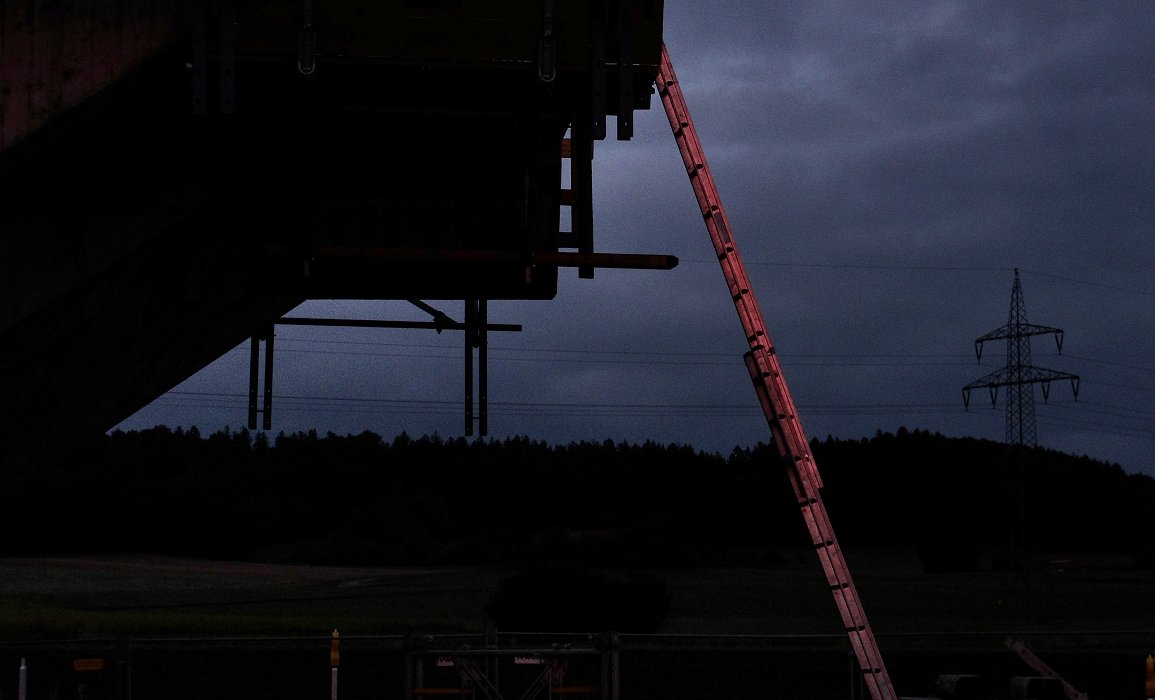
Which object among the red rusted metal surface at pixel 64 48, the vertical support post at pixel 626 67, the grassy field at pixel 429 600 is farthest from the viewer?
the grassy field at pixel 429 600

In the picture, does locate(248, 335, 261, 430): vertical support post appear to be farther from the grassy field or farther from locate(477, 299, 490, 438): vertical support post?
the grassy field

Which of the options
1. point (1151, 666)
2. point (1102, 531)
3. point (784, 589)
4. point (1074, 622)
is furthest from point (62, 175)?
point (1102, 531)

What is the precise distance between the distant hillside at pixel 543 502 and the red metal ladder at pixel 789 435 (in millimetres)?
91825

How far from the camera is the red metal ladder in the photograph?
11984mm

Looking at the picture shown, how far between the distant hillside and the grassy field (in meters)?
5.51

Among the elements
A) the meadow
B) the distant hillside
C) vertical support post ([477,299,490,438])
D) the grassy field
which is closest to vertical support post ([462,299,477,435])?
vertical support post ([477,299,490,438])

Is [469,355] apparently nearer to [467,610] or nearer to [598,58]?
[598,58]

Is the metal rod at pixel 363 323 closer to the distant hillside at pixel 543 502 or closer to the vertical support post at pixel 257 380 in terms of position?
the vertical support post at pixel 257 380

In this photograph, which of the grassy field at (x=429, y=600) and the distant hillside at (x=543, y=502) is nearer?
the grassy field at (x=429, y=600)

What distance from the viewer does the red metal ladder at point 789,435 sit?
11984 millimetres

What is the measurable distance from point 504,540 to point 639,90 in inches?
4080

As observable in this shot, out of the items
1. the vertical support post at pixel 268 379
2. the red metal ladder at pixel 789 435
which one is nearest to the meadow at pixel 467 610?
the vertical support post at pixel 268 379

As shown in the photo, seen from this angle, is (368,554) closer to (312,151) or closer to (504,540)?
(504,540)

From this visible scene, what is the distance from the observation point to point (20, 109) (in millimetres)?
15461
